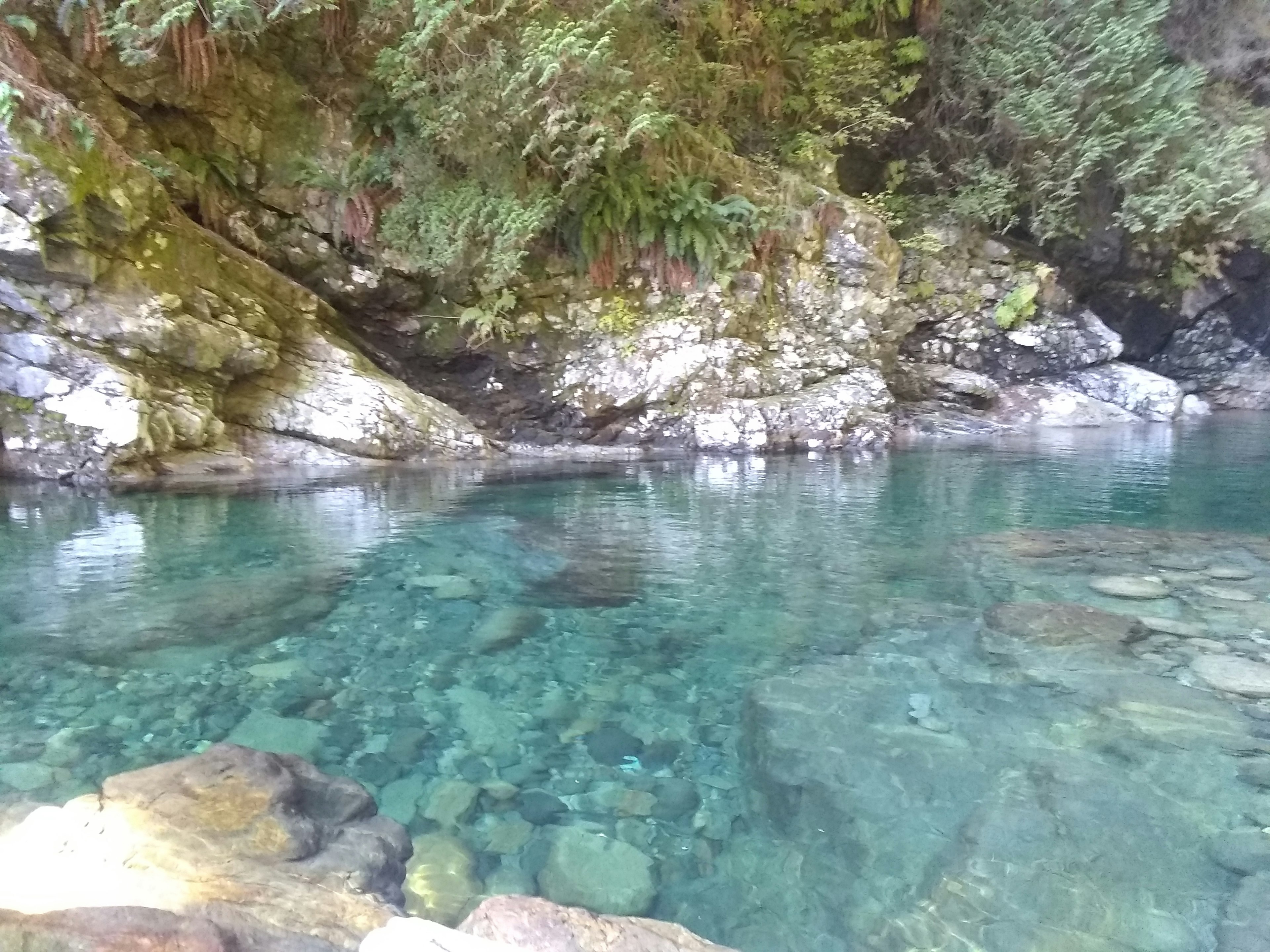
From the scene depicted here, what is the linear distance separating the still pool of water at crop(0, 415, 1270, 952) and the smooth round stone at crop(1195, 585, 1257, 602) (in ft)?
0.19

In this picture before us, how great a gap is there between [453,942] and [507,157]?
1132cm

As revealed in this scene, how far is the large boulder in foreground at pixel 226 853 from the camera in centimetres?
212

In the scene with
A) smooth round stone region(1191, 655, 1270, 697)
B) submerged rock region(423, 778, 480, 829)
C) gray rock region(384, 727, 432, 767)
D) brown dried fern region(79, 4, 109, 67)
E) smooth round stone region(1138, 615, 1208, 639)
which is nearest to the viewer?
submerged rock region(423, 778, 480, 829)

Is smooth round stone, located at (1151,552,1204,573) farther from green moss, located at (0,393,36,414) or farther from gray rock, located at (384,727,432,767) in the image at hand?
green moss, located at (0,393,36,414)

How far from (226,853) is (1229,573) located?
256 inches

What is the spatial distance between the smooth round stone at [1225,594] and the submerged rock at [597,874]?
4.51 metres

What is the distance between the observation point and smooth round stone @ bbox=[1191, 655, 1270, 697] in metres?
3.88

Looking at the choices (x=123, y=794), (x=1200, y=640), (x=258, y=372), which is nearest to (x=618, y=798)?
(x=123, y=794)

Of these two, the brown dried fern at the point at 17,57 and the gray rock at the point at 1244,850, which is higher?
the brown dried fern at the point at 17,57

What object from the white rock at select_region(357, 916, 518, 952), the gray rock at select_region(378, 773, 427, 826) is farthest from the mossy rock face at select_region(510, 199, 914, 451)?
the white rock at select_region(357, 916, 518, 952)

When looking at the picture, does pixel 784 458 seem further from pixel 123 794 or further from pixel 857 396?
pixel 123 794

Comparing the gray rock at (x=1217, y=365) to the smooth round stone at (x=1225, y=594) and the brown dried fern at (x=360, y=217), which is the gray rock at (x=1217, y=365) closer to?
the smooth round stone at (x=1225, y=594)

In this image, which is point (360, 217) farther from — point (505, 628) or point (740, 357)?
point (505, 628)

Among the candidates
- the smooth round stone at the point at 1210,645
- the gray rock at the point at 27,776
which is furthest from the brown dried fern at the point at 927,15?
the gray rock at the point at 27,776
